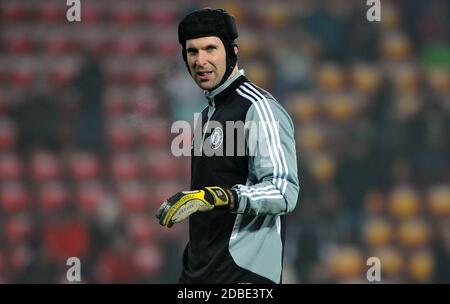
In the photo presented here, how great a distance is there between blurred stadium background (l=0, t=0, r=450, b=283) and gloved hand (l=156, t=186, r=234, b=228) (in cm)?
505

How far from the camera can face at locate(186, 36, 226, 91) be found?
3387mm

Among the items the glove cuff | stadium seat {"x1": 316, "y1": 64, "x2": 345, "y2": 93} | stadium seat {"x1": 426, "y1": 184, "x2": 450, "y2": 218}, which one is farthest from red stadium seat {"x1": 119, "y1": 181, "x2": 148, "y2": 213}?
the glove cuff

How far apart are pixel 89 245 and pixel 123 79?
2.10m

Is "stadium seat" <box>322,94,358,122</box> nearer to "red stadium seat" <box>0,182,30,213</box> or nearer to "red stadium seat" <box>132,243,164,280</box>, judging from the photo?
"red stadium seat" <box>132,243,164,280</box>

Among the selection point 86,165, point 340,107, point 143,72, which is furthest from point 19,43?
point 340,107

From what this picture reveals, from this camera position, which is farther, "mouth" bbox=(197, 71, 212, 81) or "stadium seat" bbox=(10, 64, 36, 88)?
"stadium seat" bbox=(10, 64, 36, 88)

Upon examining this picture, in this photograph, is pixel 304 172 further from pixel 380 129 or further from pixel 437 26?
pixel 437 26

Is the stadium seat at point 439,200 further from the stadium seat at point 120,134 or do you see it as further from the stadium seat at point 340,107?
the stadium seat at point 120,134

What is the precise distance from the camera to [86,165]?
30.3 ft

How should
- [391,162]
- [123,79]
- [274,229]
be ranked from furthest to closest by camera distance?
[123,79]
[391,162]
[274,229]

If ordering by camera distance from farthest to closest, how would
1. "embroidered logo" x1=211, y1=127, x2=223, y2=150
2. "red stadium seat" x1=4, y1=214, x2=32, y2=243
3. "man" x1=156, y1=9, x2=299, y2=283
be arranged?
1. "red stadium seat" x1=4, y1=214, x2=32, y2=243
2. "embroidered logo" x1=211, y1=127, x2=223, y2=150
3. "man" x1=156, y1=9, x2=299, y2=283

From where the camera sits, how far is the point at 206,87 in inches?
135
